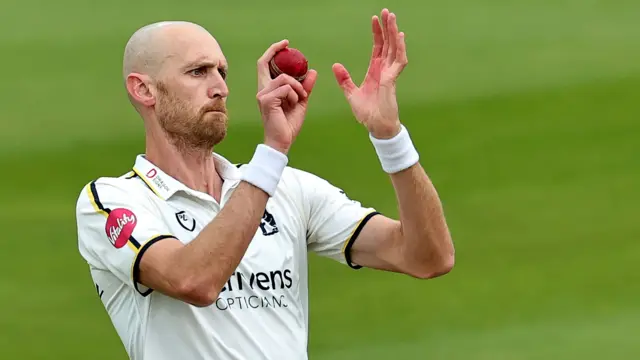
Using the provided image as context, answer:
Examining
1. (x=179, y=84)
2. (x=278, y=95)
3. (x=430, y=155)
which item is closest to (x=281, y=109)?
(x=278, y=95)

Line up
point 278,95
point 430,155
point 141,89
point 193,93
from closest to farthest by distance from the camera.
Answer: point 278,95
point 193,93
point 141,89
point 430,155

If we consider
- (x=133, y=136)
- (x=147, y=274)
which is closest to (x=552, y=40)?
(x=133, y=136)

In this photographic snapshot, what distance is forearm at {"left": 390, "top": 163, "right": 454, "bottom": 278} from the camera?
3.34 meters

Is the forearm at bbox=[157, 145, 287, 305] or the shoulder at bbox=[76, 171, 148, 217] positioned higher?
the shoulder at bbox=[76, 171, 148, 217]

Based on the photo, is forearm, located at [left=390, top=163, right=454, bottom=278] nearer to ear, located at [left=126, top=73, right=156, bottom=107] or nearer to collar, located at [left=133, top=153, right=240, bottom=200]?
collar, located at [left=133, top=153, right=240, bottom=200]

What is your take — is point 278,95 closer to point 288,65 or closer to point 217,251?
point 288,65

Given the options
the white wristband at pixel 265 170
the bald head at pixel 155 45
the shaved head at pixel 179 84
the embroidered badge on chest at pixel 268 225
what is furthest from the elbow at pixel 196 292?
the bald head at pixel 155 45

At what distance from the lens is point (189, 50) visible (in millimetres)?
3410

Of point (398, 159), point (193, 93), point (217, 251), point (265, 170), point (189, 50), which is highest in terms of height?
point (189, 50)

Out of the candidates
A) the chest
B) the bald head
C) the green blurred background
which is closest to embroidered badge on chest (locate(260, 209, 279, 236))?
the chest

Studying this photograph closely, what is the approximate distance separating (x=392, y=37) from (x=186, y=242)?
0.76 m

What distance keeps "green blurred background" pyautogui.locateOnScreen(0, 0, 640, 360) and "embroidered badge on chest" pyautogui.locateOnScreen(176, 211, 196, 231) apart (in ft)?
6.33

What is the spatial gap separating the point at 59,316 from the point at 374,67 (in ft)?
7.94

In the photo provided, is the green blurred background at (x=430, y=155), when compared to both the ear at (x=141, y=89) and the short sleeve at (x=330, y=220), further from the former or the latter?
the ear at (x=141, y=89)
